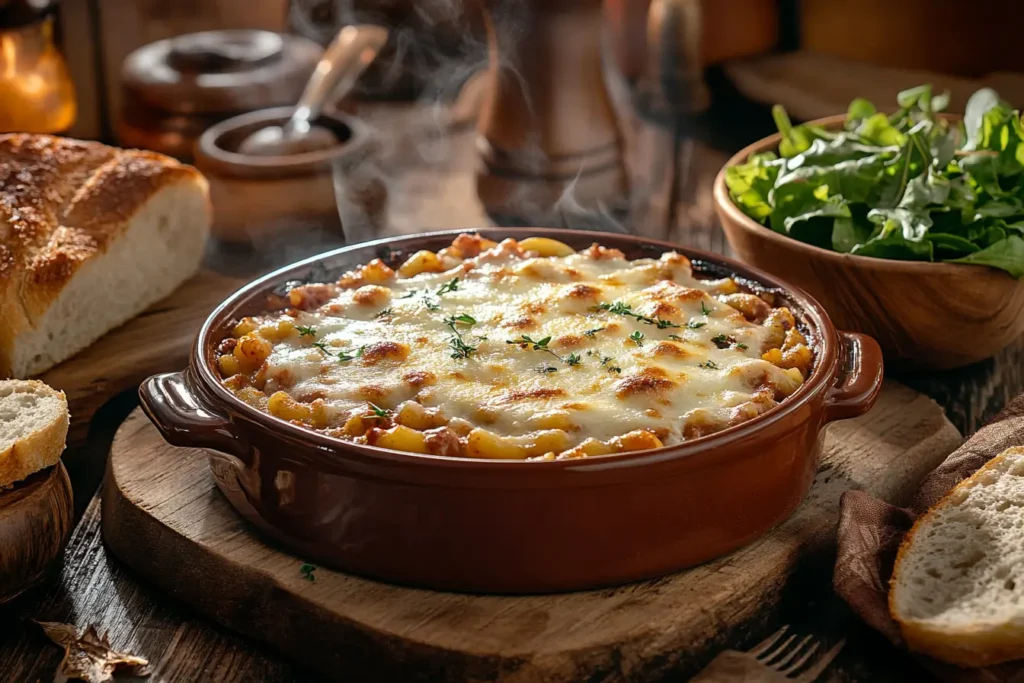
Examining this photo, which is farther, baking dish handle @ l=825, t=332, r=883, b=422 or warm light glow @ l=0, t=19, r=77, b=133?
warm light glow @ l=0, t=19, r=77, b=133

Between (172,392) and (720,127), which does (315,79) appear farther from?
(172,392)

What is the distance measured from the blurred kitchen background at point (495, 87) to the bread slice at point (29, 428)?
1.20 meters

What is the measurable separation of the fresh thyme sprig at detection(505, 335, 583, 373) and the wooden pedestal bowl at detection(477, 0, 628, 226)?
1439mm

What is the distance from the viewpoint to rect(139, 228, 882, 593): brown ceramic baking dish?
177 cm

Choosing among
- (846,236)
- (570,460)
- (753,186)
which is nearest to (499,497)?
(570,460)

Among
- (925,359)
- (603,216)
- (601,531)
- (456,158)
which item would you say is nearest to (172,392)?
(601,531)

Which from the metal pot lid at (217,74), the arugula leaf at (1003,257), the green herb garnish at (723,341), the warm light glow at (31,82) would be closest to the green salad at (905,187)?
the arugula leaf at (1003,257)

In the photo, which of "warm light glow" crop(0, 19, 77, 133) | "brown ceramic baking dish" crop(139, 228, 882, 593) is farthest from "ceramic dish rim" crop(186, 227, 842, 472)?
"warm light glow" crop(0, 19, 77, 133)

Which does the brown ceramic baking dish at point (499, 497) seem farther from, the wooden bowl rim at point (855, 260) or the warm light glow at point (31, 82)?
the warm light glow at point (31, 82)

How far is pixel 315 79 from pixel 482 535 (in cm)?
229

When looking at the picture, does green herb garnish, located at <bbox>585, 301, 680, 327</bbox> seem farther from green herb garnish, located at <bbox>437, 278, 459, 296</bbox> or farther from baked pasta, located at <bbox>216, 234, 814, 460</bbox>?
green herb garnish, located at <bbox>437, 278, 459, 296</bbox>

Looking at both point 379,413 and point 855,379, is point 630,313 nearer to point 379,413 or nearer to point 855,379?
point 855,379

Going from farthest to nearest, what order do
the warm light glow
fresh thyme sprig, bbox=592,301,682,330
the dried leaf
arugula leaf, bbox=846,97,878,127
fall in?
the warm light glow
arugula leaf, bbox=846,97,878,127
fresh thyme sprig, bbox=592,301,682,330
the dried leaf

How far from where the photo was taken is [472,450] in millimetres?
1833
